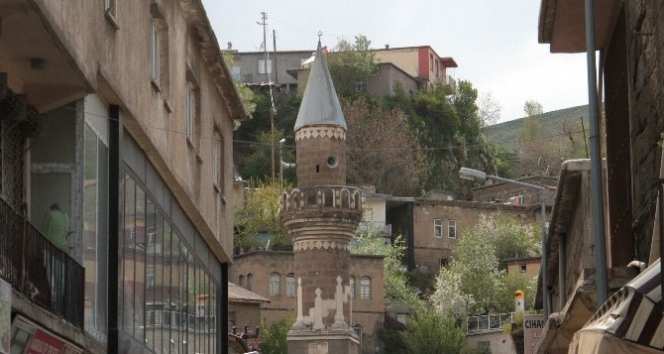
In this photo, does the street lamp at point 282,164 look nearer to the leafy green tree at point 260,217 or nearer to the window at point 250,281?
the leafy green tree at point 260,217

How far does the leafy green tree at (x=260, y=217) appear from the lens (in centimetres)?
10931

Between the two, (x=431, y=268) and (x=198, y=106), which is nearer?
(x=198, y=106)

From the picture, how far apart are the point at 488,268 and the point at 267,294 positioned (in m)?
16.9

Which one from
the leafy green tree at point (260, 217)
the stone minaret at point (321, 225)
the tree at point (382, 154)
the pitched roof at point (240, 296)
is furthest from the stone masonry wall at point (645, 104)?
the tree at point (382, 154)

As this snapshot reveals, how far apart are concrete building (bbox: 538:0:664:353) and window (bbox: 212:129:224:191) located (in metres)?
10.7

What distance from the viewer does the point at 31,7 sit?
15008 millimetres

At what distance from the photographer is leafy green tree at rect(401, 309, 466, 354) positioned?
97812mm

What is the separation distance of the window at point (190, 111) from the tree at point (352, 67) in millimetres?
115284

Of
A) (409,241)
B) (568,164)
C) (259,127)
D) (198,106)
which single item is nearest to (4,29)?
(568,164)

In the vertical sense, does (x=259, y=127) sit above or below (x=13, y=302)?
above

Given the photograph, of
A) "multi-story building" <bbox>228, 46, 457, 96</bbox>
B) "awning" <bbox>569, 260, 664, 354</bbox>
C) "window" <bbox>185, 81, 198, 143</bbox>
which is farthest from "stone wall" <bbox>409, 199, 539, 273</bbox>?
"awning" <bbox>569, 260, 664, 354</bbox>

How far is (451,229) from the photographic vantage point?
12275 centimetres

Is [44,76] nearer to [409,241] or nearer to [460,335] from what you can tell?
[460,335]

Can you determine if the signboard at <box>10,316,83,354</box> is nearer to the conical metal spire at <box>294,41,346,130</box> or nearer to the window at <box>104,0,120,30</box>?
the window at <box>104,0,120,30</box>
